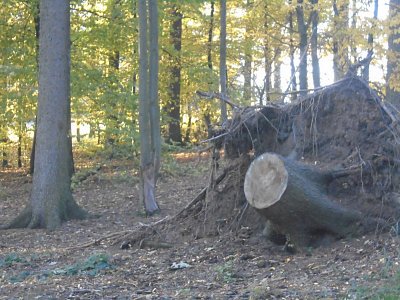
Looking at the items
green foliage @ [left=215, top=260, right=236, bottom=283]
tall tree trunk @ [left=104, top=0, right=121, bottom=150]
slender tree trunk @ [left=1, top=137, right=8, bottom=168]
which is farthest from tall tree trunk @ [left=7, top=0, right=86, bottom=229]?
slender tree trunk @ [left=1, top=137, right=8, bottom=168]

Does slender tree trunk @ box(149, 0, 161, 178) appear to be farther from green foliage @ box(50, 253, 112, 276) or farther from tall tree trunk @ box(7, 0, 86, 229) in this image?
green foliage @ box(50, 253, 112, 276)

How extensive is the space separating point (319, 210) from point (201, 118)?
20894mm

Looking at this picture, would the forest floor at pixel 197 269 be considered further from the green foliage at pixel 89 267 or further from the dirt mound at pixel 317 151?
the dirt mound at pixel 317 151

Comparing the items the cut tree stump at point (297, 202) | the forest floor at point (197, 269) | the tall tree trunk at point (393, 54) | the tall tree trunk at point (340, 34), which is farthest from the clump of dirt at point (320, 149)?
the tall tree trunk at point (340, 34)

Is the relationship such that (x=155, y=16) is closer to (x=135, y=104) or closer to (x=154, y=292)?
(x=135, y=104)

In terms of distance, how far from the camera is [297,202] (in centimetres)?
770

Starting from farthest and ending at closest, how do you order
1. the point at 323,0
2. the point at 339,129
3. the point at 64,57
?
the point at 323,0 < the point at 64,57 < the point at 339,129

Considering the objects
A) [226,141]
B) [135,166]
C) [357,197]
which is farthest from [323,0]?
[357,197]

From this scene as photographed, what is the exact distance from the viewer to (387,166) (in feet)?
26.9

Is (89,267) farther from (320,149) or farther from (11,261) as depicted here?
(320,149)

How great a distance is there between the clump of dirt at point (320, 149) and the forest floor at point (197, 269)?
40cm

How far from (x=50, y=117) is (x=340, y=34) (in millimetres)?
7701

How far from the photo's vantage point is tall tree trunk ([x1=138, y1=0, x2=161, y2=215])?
43.8 feet

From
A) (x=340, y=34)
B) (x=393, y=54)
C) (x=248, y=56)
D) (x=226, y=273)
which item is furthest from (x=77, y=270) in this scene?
(x=248, y=56)
